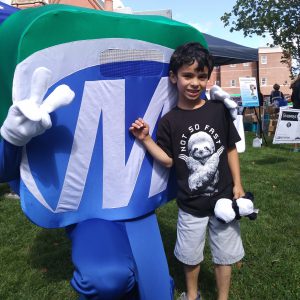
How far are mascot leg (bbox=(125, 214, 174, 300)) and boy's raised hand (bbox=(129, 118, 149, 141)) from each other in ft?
1.37

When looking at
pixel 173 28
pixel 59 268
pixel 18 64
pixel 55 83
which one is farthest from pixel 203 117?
pixel 59 268

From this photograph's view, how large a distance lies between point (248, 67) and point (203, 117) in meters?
62.0

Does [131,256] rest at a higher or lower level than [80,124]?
lower

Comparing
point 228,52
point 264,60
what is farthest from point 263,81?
point 228,52

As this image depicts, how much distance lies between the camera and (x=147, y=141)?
77.2 inches

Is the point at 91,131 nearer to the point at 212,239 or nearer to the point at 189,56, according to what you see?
the point at 189,56

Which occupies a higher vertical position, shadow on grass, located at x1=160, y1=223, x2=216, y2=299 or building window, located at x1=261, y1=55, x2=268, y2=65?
building window, located at x1=261, y1=55, x2=268, y2=65

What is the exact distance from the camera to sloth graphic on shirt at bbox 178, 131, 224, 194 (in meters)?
2.07

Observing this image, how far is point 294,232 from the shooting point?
11.8 feet

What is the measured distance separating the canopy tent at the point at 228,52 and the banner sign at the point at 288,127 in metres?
2.11

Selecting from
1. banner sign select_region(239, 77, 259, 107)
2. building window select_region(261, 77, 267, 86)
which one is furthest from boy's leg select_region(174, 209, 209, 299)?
building window select_region(261, 77, 267, 86)

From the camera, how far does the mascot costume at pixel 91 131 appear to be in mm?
1601

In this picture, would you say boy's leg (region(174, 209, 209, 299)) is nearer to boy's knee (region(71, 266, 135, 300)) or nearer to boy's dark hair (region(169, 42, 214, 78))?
boy's knee (region(71, 266, 135, 300))

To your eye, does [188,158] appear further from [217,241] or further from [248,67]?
[248,67]
